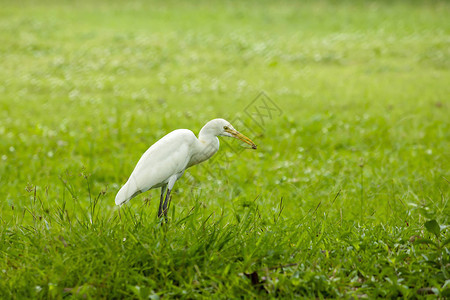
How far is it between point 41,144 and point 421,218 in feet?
16.5

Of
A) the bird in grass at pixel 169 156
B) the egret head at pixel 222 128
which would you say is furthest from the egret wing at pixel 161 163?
the egret head at pixel 222 128

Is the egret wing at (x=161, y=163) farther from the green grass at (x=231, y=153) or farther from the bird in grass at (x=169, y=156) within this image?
the green grass at (x=231, y=153)

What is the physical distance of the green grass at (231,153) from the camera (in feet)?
10.1

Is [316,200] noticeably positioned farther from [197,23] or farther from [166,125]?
[197,23]

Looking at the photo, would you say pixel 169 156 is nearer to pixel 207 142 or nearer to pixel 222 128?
pixel 207 142

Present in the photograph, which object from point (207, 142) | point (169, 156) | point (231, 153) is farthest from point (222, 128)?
point (231, 153)

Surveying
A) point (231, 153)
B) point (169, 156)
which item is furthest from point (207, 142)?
point (231, 153)

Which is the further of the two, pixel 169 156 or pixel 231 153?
pixel 231 153

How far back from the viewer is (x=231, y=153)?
6.71m

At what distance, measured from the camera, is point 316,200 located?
5.13m

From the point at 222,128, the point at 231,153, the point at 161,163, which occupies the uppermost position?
the point at 222,128

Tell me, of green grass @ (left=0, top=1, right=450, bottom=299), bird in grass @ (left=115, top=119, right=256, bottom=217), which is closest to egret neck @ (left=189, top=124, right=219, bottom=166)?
bird in grass @ (left=115, top=119, right=256, bottom=217)

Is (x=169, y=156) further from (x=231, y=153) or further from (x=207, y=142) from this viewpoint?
(x=231, y=153)

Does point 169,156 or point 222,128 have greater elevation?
point 222,128
